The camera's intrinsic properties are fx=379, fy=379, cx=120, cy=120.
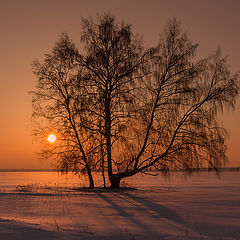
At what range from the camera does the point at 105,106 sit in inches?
928

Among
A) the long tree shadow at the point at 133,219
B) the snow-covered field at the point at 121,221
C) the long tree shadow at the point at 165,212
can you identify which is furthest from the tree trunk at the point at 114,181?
the long tree shadow at the point at 165,212

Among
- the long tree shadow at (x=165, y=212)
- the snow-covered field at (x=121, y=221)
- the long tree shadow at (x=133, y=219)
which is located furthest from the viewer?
the long tree shadow at (x=165, y=212)

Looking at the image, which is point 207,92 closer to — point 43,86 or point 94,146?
point 94,146

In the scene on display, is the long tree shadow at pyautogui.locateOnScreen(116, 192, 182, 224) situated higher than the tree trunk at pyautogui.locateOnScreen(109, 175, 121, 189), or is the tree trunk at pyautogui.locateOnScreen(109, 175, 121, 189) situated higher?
the tree trunk at pyautogui.locateOnScreen(109, 175, 121, 189)

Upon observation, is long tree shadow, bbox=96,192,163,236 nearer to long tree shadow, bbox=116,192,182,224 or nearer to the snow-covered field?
the snow-covered field

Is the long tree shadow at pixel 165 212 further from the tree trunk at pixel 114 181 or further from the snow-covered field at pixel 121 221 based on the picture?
the tree trunk at pixel 114 181

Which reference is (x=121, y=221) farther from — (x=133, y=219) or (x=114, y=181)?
(x=114, y=181)

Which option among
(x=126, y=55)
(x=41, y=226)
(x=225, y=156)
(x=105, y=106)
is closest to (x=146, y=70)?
(x=126, y=55)

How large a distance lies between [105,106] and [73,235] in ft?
49.2

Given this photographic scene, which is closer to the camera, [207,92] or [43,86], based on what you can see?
[207,92]

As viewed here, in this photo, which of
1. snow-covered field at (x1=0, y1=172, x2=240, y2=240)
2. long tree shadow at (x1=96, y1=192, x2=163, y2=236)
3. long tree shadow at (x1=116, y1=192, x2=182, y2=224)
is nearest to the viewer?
snow-covered field at (x1=0, y1=172, x2=240, y2=240)

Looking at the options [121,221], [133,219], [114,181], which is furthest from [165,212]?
[114,181]

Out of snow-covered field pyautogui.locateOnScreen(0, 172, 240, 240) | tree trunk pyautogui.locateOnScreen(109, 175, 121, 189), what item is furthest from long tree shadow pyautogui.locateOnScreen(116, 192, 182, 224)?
tree trunk pyautogui.locateOnScreen(109, 175, 121, 189)

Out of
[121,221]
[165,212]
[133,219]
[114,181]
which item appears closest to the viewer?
[121,221]
